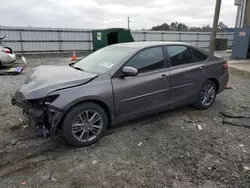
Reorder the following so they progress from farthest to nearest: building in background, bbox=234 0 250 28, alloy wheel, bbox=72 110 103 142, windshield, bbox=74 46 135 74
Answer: building in background, bbox=234 0 250 28 → windshield, bbox=74 46 135 74 → alloy wheel, bbox=72 110 103 142

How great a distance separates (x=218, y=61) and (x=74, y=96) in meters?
3.57

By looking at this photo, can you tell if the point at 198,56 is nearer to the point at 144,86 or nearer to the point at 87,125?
the point at 144,86

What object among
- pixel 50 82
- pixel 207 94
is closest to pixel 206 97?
pixel 207 94

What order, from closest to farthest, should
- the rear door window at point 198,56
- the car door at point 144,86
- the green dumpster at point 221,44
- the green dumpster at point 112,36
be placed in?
1. the car door at point 144,86
2. the rear door window at point 198,56
3. the green dumpster at point 112,36
4. the green dumpster at point 221,44

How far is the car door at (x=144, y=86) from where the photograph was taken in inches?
136

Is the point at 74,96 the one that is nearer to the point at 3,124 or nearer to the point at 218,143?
the point at 3,124

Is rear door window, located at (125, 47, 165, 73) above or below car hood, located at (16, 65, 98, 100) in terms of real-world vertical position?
above

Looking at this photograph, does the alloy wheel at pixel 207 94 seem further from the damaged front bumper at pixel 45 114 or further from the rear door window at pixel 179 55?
the damaged front bumper at pixel 45 114

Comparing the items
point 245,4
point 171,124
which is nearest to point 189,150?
point 171,124

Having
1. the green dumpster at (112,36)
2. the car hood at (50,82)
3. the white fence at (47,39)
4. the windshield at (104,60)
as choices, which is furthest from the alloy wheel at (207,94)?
the white fence at (47,39)

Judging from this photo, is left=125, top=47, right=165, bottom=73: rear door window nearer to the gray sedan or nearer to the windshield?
the gray sedan

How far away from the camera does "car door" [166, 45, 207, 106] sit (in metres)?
4.12

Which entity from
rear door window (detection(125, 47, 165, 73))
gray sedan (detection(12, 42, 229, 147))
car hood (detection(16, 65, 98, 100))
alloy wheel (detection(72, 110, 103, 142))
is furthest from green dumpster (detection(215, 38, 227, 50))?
alloy wheel (detection(72, 110, 103, 142))

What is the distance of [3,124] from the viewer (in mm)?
3982
